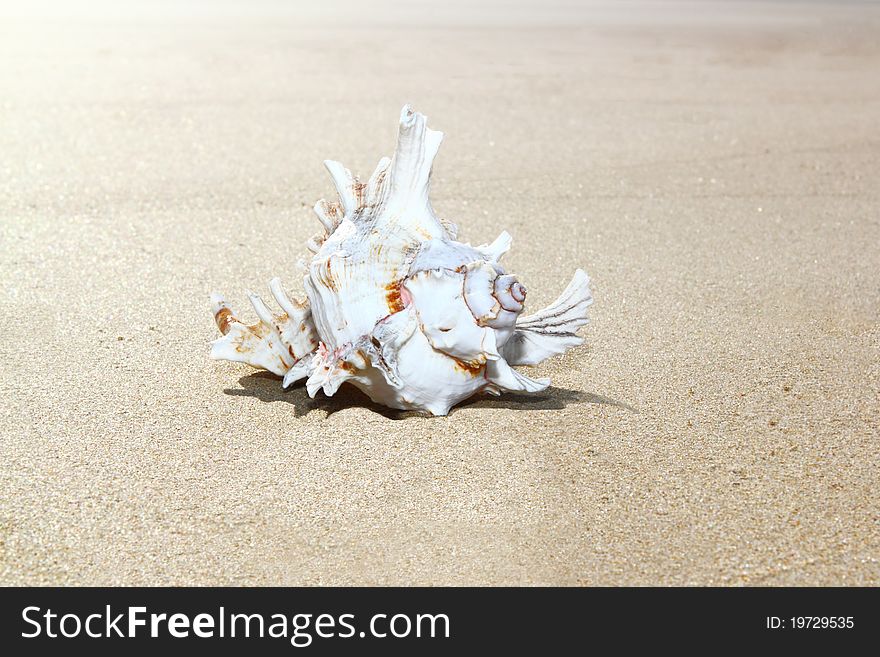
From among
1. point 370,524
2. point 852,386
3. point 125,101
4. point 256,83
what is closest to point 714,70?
point 256,83

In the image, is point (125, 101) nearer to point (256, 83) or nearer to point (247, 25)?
point (256, 83)

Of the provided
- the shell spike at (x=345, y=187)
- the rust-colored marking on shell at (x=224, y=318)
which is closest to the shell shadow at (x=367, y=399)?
the rust-colored marking on shell at (x=224, y=318)

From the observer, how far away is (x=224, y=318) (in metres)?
2.41

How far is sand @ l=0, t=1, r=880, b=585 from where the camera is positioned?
1.81 meters

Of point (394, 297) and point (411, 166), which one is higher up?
point (411, 166)

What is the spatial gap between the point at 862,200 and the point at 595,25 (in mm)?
6367

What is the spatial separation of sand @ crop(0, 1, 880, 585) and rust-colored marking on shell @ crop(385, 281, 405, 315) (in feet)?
0.76

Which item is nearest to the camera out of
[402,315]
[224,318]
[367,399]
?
[402,315]

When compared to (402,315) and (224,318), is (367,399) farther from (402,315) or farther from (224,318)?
(224,318)

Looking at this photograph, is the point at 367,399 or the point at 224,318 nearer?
the point at 367,399

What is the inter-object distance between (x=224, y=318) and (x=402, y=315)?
511mm

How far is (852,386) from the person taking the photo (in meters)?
2.44

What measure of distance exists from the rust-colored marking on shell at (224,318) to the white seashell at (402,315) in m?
0.08

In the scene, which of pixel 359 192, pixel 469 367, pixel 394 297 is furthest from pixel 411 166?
pixel 469 367
